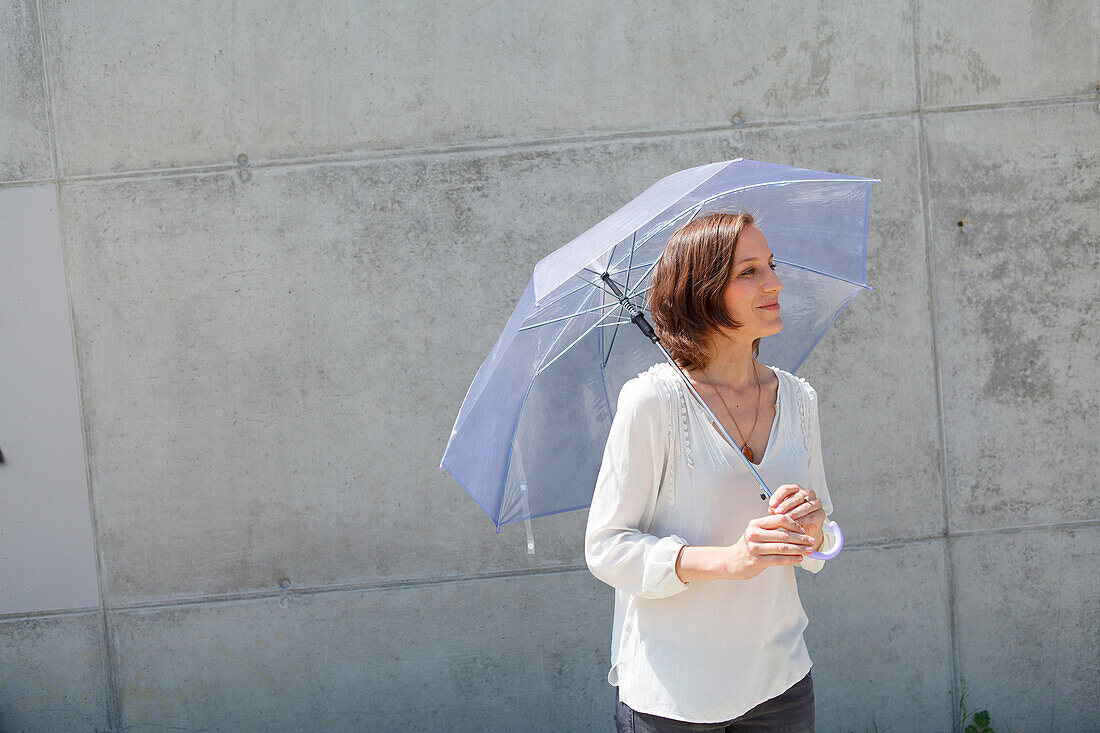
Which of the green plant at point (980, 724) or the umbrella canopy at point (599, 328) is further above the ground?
the umbrella canopy at point (599, 328)

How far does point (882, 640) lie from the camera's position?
3705mm

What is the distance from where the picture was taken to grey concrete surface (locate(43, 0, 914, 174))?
3.57m

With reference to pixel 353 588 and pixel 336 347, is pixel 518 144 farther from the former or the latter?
pixel 353 588

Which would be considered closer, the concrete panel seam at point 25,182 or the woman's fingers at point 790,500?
the woman's fingers at point 790,500

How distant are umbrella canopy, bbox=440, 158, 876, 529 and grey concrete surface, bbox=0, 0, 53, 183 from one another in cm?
261

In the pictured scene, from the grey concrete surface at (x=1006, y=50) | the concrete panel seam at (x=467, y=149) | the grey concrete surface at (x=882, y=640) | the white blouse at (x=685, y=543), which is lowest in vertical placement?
the grey concrete surface at (x=882, y=640)

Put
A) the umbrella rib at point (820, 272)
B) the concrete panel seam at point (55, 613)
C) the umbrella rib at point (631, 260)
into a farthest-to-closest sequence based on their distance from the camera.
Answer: the concrete panel seam at point (55, 613) → the umbrella rib at point (820, 272) → the umbrella rib at point (631, 260)

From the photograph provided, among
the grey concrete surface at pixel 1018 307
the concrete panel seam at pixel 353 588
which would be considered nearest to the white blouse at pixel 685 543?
the concrete panel seam at pixel 353 588

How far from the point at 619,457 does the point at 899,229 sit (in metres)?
2.31

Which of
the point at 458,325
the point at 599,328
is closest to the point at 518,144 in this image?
the point at 458,325

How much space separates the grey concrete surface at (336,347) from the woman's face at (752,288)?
1.75 m

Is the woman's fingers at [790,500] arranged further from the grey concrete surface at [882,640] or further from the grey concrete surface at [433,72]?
the grey concrete surface at [433,72]

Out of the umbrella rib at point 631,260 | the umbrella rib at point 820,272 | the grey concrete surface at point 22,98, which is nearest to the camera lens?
the umbrella rib at point 631,260

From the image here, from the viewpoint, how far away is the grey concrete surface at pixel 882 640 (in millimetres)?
3682
